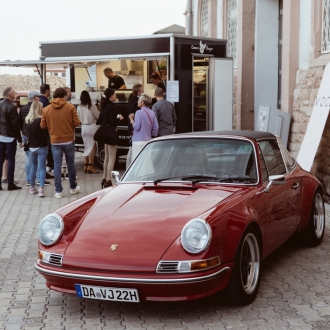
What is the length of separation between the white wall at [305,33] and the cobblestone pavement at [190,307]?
6463mm

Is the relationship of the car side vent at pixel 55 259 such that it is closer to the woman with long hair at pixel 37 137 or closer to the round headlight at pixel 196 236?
the round headlight at pixel 196 236

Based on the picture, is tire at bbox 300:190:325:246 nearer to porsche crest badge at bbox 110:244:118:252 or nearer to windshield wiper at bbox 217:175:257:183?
windshield wiper at bbox 217:175:257:183

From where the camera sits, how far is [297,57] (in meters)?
13.9

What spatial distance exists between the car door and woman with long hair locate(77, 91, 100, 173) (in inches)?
342

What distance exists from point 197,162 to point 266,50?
1118cm

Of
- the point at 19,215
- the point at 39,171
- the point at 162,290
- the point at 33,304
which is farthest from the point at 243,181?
the point at 39,171

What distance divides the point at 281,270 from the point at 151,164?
1658 millimetres

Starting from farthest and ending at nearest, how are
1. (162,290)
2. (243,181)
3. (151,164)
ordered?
(151,164) < (243,181) < (162,290)

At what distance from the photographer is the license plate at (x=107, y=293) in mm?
5230

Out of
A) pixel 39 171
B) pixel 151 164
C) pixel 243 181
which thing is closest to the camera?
pixel 243 181

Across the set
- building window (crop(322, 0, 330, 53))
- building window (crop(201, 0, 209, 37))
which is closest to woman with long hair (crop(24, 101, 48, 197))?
building window (crop(322, 0, 330, 53))

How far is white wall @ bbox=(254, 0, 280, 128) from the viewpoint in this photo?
1717cm

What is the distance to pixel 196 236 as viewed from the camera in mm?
5352

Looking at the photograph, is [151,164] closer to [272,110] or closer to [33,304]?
[33,304]
